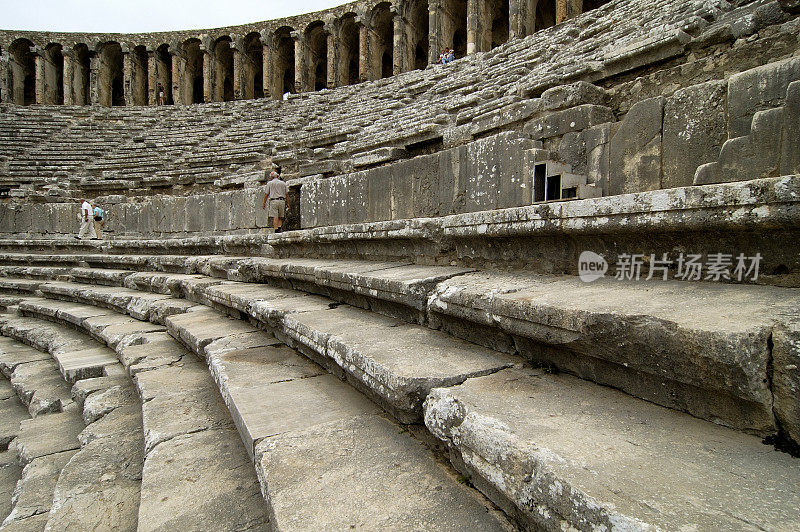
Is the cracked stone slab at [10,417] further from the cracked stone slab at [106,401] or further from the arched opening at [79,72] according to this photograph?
the arched opening at [79,72]

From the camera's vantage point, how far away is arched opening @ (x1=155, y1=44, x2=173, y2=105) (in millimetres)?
25953

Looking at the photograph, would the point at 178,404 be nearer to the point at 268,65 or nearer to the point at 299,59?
the point at 299,59

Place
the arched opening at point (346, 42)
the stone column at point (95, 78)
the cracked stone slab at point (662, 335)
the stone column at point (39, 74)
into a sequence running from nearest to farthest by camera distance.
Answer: the cracked stone slab at point (662, 335) → the arched opening at point (346, 42) → the stone column at point (39, 74) → the stone column at point (95, 78)

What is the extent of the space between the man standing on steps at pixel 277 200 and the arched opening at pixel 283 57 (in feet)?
67.7

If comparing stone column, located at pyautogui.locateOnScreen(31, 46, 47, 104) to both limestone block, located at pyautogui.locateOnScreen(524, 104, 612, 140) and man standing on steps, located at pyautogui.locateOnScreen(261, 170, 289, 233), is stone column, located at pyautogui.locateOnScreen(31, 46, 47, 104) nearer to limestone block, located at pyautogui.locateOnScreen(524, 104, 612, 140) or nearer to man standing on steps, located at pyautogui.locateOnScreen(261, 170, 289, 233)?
man standing on steps, located at pyautogui.locateOnScreen(261, 170, 289, 233)

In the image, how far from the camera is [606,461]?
3.51 ft

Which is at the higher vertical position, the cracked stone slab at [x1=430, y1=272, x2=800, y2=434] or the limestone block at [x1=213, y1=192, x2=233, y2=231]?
the limestone block at [x1=213, y1=192, x2=233, y2=231]

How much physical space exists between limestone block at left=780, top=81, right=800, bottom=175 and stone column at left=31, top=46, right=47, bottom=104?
33.8 meters

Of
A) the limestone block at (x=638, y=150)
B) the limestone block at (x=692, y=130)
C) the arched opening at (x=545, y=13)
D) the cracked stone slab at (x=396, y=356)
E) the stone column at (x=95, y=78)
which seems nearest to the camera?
the cracked stone slab at (x=396, y=356)

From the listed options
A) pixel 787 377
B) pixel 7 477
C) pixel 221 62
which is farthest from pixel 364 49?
pixel 787 377

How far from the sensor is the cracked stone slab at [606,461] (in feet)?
2.89

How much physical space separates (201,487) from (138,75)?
104 ft

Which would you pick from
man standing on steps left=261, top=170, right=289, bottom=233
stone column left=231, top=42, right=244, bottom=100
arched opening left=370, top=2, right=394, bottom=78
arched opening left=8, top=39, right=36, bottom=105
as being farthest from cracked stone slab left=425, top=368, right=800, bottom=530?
arched opening left=8, top=39, right=36, bottom=105

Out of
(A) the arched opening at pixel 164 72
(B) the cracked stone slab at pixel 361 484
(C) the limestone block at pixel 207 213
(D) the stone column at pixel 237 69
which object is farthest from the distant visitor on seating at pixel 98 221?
(A) the arched opening at pixel 164 72
